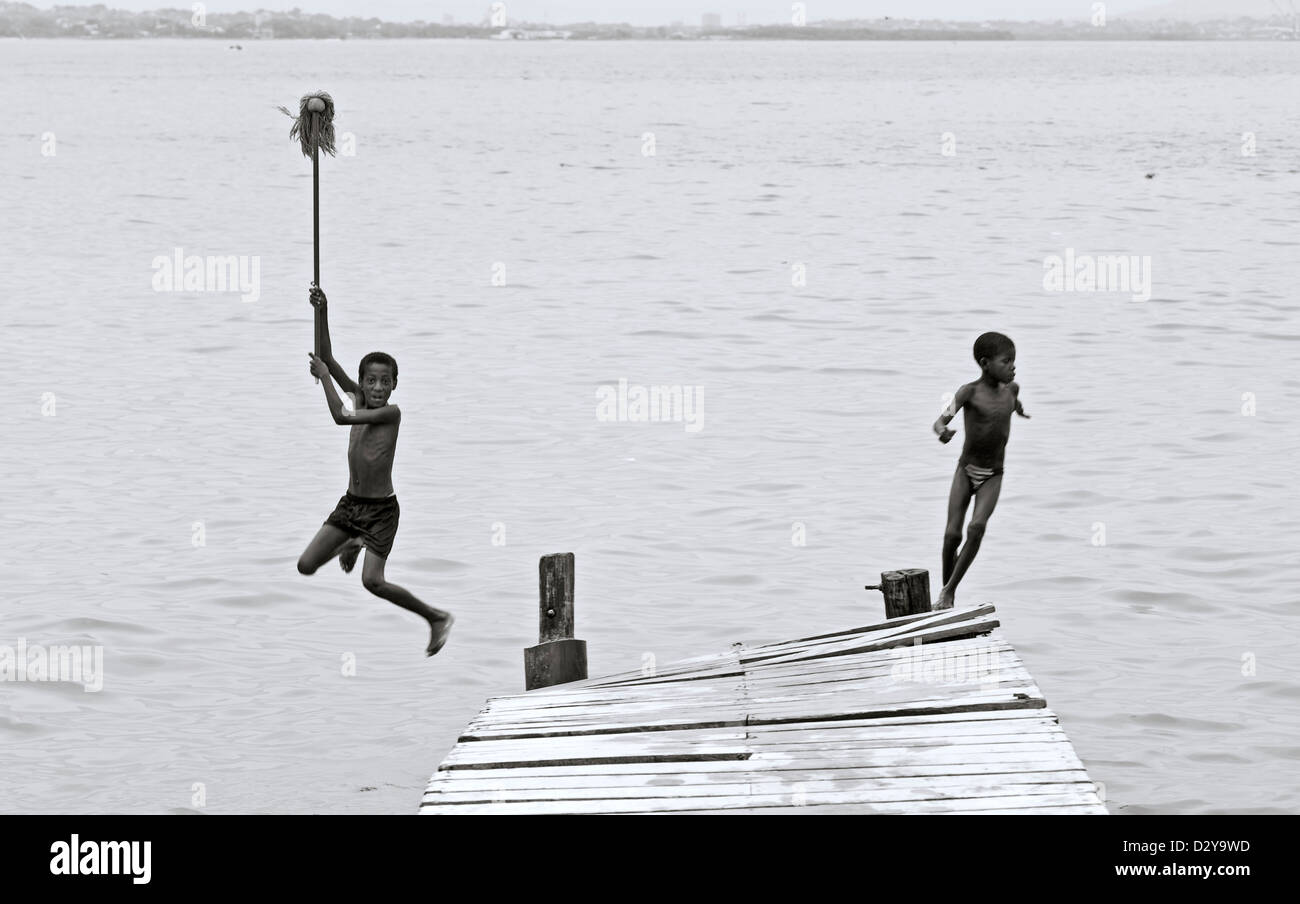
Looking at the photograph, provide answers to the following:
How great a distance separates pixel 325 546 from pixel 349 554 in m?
0.26

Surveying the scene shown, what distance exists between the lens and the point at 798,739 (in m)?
10.1

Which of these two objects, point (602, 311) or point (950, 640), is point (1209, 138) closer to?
point (602, 311)

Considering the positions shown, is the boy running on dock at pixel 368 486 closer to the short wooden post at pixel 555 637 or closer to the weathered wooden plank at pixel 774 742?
the short wooden post at pixel 555 637

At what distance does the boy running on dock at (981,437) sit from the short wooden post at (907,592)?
156 millimetres

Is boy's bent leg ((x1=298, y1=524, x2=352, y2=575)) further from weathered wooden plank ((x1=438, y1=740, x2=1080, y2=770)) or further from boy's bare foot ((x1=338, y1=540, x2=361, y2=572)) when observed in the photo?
weathered wooden plank ((x1=438, y1=740, x2=1080, y2=770))

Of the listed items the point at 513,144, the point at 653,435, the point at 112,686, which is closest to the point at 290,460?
the point at 653,435

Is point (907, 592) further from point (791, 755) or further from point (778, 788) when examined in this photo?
point (778, 788)

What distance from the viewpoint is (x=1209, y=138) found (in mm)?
78438

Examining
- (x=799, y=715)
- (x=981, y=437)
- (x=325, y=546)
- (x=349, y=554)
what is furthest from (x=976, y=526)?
(x=325, y=546)

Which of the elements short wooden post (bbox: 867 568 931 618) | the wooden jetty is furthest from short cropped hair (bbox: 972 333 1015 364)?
the wooden jetty

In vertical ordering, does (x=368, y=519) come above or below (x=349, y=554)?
above

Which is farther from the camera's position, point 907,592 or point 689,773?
point 907,592

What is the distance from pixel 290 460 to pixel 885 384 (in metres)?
9.67

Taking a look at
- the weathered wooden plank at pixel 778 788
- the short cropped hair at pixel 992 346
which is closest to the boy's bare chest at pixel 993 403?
the short cropped hair at pixel 992 346
